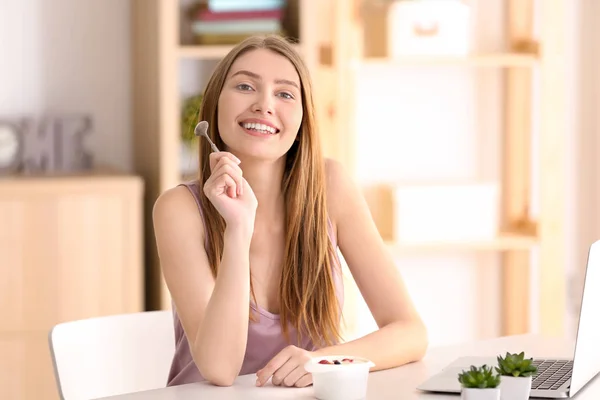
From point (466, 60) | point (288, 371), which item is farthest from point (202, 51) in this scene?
point (288, 371)

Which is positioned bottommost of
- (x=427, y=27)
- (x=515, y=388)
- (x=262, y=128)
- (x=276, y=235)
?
(x=515, y=388)

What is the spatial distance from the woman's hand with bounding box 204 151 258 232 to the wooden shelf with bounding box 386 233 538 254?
1.66 metres

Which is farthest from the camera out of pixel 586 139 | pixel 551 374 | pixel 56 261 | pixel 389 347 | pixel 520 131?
pixel 586 139

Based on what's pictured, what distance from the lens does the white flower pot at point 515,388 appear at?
1.47 meters

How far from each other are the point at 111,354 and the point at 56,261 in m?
1.06

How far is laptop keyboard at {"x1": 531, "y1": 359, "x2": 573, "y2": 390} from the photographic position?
A: 1572mm

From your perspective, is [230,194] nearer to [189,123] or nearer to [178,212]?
[178,212]

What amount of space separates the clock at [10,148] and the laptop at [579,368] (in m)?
1.90

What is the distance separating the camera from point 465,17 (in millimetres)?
3350

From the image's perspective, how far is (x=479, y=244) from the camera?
3381 mm

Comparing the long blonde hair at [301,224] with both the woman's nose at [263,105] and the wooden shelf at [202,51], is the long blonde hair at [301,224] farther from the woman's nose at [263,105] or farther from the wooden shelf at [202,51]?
the wooden shelf at [202,51]

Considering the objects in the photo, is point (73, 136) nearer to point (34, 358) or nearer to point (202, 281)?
point (34, 358)

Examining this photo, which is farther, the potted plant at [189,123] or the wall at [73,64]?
the wall at [73,64]

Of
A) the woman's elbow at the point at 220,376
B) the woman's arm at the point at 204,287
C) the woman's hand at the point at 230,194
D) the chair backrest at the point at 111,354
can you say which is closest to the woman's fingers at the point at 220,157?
the woman's hand at the point at 230,194
